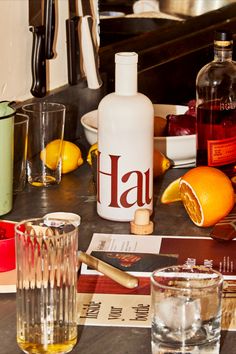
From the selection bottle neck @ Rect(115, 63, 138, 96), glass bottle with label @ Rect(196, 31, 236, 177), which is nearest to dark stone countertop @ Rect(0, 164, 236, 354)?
glass bottle with label @ Rect(196, 31, 236, 177)

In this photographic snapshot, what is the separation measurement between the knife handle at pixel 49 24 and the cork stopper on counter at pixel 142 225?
589 millimetres

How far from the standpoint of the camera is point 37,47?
2033 mm

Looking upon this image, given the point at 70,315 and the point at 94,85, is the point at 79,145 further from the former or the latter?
the point at 70,315

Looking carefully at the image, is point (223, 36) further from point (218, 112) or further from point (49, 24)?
point (49, 24)

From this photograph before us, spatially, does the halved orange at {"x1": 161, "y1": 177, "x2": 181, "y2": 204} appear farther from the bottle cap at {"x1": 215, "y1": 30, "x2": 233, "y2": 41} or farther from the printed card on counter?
the bottle cap at {"x1": 215, "y1": 30, "x2": 233, "y2": 41}

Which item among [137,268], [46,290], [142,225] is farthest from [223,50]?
[46,290]

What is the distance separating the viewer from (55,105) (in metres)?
1.94

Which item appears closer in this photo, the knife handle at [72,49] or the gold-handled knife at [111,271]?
the gold-handled knife at [111,271]

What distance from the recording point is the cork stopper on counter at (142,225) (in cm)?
163

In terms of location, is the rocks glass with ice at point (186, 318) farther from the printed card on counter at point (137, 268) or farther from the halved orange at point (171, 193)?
the halved orange at point (171, 193)

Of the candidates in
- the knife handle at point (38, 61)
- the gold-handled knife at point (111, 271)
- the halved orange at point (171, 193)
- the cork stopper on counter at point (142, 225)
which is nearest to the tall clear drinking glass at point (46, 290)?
the gold-handled knife at point (111, 271)

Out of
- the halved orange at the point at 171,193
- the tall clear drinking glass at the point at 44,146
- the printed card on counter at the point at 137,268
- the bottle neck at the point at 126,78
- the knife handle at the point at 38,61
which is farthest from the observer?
the knife handle at the point at 38,61

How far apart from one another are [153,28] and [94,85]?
0.76 m

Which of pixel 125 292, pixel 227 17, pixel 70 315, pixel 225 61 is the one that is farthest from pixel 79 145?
pixel 227 17
